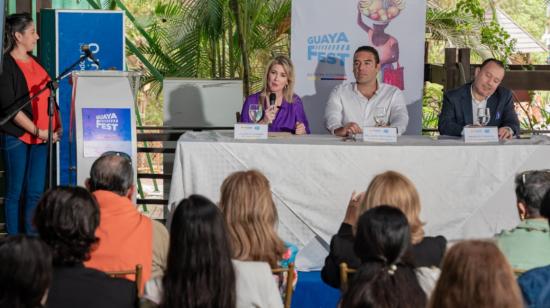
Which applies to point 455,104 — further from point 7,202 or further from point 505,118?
point 7,202

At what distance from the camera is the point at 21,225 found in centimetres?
571

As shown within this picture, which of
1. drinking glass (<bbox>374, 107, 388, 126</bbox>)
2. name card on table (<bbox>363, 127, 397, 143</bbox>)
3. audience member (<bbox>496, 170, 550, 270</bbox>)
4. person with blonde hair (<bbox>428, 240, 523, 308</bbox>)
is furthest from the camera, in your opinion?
drinking glass (<bbox>374, 107, 388, 126</bbox>)

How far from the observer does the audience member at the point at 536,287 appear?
8.86 feet

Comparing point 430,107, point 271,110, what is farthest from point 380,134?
point 430,107

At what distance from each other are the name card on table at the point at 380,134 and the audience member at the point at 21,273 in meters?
2.97

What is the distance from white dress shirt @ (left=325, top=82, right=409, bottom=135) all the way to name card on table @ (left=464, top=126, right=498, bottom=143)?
29.2 inches

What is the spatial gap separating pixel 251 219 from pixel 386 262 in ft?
2.34

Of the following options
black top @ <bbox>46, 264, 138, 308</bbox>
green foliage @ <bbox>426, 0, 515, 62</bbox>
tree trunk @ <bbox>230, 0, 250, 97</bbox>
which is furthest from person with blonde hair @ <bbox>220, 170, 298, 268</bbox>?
tree trunk @ <bbox>230, 0, 250, 97</bbox>

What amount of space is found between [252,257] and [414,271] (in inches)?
26.2

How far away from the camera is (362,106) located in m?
5.94

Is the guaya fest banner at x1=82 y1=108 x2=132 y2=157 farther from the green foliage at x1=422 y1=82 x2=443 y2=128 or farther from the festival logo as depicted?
the green foliage at x1=422 y1=82 x2=443 y2=128

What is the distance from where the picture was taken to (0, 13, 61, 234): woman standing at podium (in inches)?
219

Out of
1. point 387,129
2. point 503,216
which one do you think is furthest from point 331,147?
point 503,216

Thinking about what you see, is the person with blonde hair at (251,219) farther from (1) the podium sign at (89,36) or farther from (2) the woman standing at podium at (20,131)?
(1) the podium sign at (89,36)
